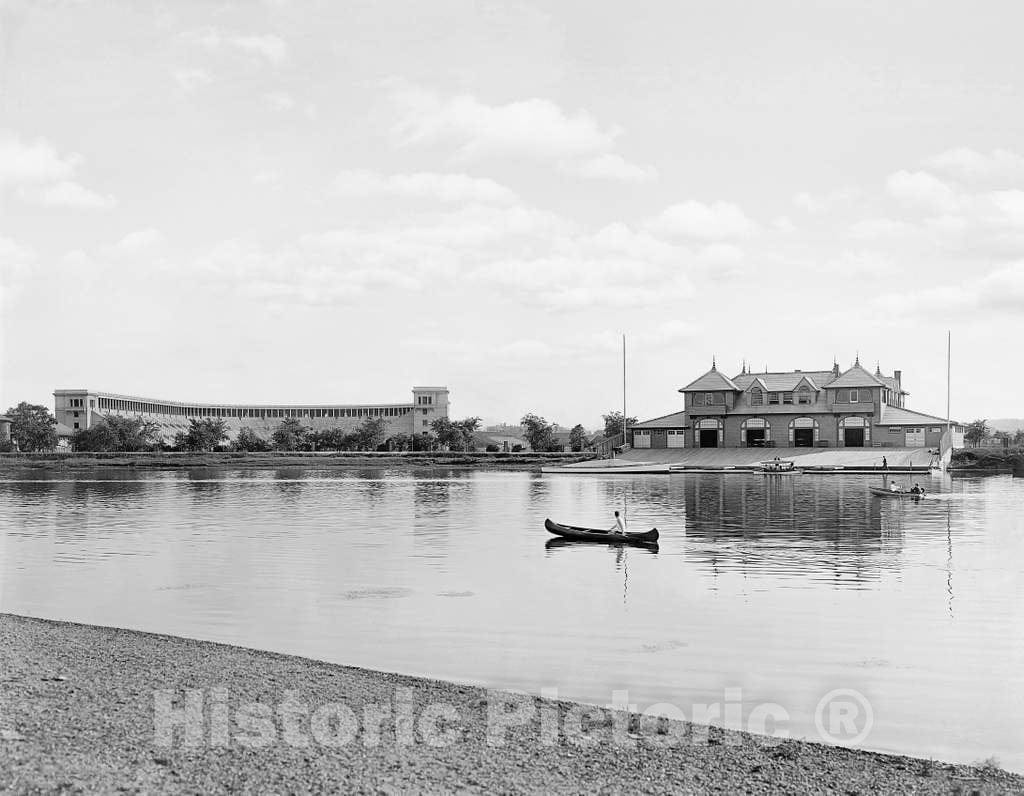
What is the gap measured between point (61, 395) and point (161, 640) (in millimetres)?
193493

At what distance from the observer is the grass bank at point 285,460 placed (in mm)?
119625

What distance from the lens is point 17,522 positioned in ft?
145

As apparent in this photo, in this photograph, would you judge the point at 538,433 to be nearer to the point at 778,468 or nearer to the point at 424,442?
the point at 424,442

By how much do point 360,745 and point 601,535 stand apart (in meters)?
23.8

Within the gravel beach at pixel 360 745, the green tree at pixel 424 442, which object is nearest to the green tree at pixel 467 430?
the green tree at pixel 424 442

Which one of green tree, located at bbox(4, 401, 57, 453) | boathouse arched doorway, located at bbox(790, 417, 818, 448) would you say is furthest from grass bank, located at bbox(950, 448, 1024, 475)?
green tree, located at bbox(4, 401, 57, 453)

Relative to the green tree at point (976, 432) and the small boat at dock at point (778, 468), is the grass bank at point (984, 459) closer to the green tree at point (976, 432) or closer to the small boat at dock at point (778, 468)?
the small boat at dock at point (778, 468)

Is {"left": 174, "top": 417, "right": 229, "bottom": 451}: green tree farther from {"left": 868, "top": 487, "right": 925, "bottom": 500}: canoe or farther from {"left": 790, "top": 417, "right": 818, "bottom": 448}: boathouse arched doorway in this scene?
{"left": 868, "top": 487, "right": 925, "bottom": 500}: canoe

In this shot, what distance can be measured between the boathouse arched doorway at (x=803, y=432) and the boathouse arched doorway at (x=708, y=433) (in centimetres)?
757

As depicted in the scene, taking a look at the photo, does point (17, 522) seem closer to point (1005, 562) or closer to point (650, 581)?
point (650, 581)

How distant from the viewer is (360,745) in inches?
438

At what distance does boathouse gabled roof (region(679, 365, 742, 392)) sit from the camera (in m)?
104

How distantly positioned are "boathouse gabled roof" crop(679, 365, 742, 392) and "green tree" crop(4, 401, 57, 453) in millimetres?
101308

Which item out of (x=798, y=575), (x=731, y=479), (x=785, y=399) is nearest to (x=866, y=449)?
(x=785, y=399)
